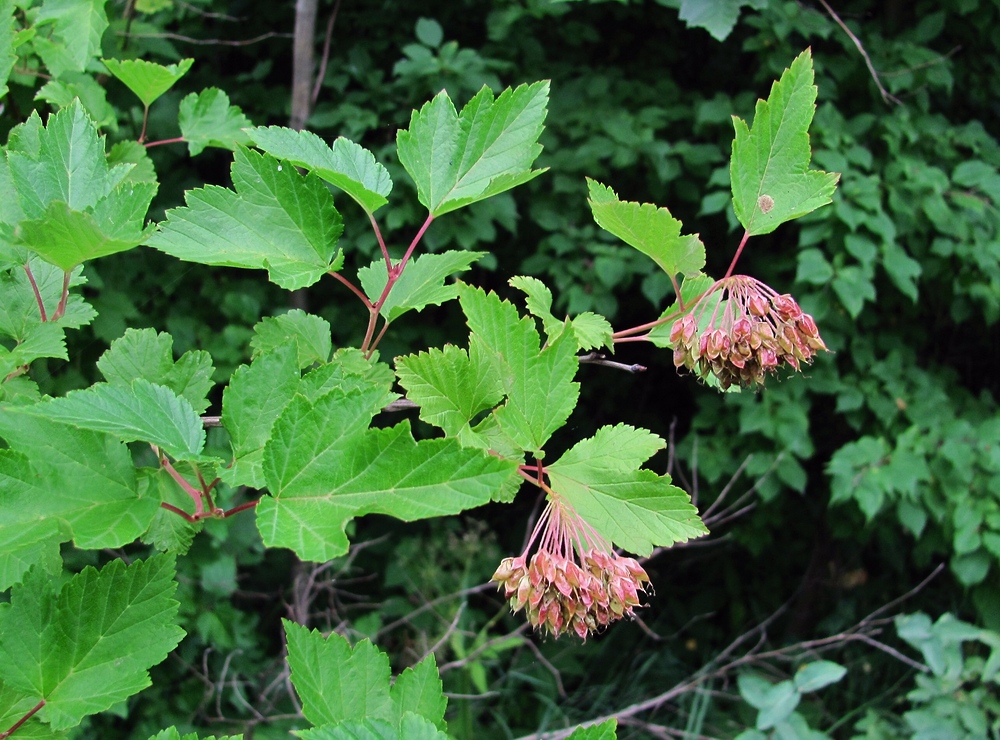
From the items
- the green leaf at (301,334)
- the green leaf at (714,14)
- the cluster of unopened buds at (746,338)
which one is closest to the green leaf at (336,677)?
the green leaf at (301,334)

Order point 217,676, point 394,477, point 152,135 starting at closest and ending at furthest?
point 394,477 < point 152,135 < point 217,676

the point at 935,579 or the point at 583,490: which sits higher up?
the point at 583,490

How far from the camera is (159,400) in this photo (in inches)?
19.8

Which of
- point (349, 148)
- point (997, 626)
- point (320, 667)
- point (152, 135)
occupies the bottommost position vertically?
point (997, 626)

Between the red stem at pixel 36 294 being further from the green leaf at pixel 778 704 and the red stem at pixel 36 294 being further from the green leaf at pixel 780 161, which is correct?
the green leaf at pixel 778 704

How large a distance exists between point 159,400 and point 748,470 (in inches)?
76.8

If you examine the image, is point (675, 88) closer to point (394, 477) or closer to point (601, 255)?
point (601, 255)

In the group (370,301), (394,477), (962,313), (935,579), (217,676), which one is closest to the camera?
(394,477)

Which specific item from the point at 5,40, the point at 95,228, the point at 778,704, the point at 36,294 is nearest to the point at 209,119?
the point at 5,40

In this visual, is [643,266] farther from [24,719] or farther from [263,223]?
[24,719]

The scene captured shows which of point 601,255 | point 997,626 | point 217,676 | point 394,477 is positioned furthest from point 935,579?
point 394,477

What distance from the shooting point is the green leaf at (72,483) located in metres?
0.45

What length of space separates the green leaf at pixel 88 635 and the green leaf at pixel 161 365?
0.13 meters

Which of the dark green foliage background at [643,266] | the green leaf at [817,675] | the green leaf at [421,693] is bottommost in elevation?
the green leaf at [817,675]
